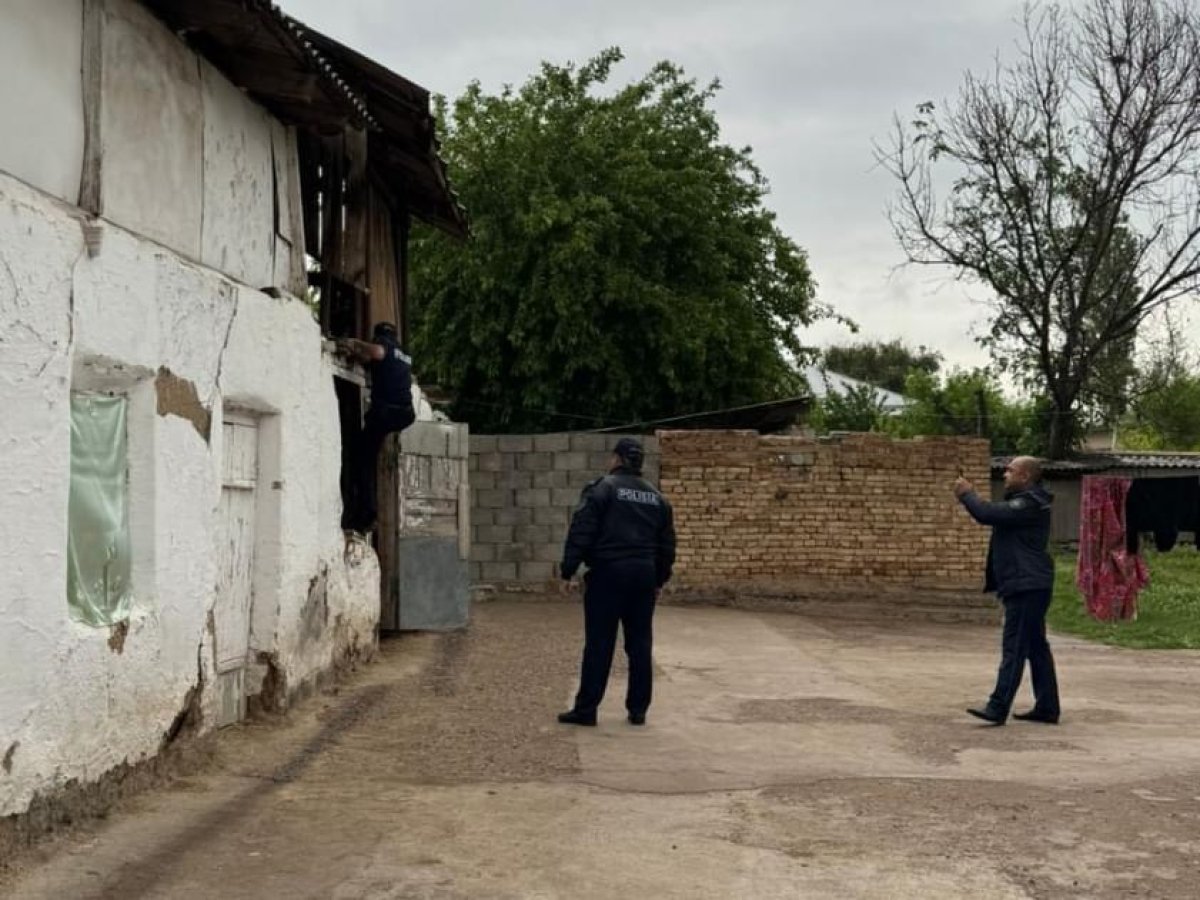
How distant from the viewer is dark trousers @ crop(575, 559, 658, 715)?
868 centimetres

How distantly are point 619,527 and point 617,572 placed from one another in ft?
0.91

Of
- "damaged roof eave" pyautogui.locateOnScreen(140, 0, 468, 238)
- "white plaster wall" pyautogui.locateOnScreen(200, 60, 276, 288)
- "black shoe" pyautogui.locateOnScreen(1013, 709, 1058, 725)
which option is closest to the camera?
"damaged roof eave" pyautogui.locateOnScreen(140, 0, 468, 238)

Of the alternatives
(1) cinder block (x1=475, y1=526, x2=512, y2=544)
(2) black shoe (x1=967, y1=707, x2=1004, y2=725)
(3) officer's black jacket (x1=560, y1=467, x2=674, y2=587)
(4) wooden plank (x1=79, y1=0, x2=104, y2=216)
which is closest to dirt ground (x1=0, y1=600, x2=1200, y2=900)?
(2) black shoe (x1=967, y1=707, x2=1004, y2=725)

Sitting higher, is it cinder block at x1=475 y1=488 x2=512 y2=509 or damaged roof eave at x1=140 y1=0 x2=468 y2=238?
damaged roof eave at x1=140 y1=0 x2=468 y2=238

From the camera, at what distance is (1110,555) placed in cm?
1700

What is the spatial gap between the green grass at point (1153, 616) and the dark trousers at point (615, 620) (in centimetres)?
815

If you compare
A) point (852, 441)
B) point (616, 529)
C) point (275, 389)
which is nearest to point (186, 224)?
point (275, 389)

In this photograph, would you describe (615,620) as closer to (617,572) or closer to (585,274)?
(617,572)

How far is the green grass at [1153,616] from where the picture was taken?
15.4 m

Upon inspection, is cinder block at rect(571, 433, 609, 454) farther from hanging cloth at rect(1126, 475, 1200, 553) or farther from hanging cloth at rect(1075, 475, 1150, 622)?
hanging cloth at rect(1126, 475, 1200, 553)

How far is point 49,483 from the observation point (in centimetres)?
566

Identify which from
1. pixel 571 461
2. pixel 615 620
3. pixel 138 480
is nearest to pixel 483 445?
pixel 571 461

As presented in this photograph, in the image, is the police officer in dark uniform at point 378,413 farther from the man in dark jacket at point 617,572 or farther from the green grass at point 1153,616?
the green grass at point 1153,616

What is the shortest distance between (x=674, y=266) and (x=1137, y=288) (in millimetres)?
12001
